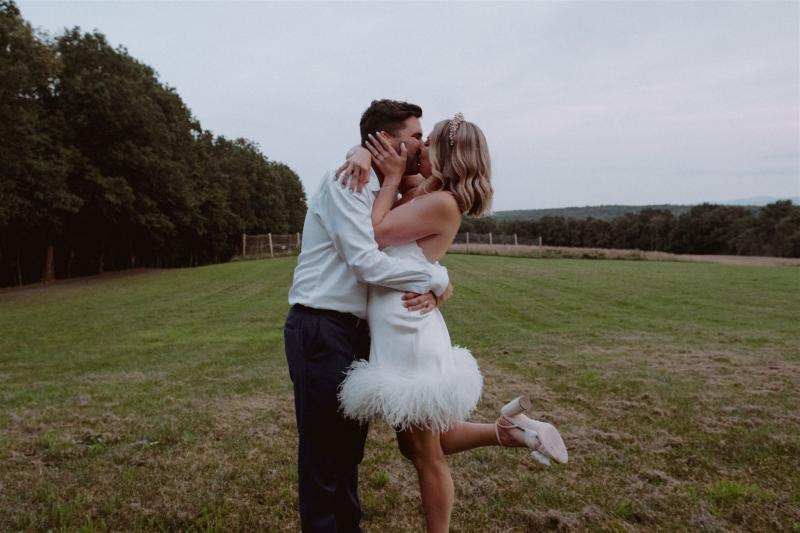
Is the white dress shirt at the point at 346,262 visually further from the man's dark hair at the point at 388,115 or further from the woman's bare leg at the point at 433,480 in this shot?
the woman's bare leg at the point at 433,480

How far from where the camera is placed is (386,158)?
2.46 m

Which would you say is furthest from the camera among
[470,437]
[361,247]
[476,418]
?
[476,418]

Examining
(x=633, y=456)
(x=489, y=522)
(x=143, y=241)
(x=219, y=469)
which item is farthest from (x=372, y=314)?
(x=143, y=241)

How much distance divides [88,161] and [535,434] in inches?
1140

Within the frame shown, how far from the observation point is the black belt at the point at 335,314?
2.41 m

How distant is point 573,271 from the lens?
25.4 metres

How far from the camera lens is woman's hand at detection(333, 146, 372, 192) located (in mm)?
2328

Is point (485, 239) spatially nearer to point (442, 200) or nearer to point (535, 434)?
point (535, 434)

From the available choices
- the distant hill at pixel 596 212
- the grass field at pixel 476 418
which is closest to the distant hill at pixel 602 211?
the distant hill at pixel 596 212

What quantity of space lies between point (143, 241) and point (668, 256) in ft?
107

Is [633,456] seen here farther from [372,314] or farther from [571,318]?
[571,318]

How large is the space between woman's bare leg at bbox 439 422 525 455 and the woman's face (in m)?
1.13

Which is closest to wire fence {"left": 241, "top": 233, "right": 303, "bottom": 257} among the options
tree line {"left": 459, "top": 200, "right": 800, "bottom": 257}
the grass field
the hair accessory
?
tree line {"left": 459, "top": 200, "right": 800, "bottom": 257}

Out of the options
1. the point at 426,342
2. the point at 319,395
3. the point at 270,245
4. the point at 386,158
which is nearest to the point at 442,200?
the point at 386,158
